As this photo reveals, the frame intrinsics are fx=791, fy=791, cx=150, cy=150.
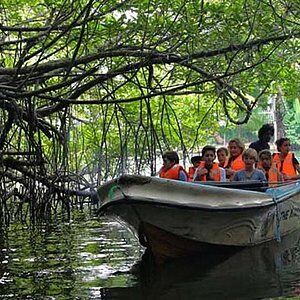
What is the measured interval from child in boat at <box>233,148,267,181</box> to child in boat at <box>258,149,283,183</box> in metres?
0.43

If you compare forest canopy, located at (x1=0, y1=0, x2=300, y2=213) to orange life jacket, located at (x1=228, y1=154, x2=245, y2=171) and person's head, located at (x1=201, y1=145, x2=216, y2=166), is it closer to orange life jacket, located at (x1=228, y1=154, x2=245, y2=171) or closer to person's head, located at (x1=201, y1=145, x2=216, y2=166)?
person's head, located at (x1=201, y1=145, x2=216, y2=166)

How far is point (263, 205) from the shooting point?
339 inches

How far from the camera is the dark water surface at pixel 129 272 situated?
6809 millimetres

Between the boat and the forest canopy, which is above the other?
the forest canopy

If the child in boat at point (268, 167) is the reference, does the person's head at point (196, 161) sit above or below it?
above

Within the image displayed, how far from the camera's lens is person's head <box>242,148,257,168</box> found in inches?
365

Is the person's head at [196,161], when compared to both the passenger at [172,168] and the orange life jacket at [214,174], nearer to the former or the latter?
the orange life jacket at [214,174]

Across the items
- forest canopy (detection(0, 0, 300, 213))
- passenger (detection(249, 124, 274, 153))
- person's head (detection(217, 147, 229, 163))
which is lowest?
person's head (detection(217, 147, 229, 163))

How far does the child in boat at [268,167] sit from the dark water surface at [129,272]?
2.57ft

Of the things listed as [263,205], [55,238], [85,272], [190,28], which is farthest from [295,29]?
[55,238]

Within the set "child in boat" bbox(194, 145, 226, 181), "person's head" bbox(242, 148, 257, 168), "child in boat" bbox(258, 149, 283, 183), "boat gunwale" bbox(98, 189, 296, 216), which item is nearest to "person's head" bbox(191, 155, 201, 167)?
"child in boat" bbox(194, 145, 226, 181)

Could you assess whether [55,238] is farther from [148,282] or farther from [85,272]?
[148,282]

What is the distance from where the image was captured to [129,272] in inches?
309

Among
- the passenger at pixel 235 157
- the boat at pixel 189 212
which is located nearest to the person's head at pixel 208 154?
the boat at pixel 189 212
